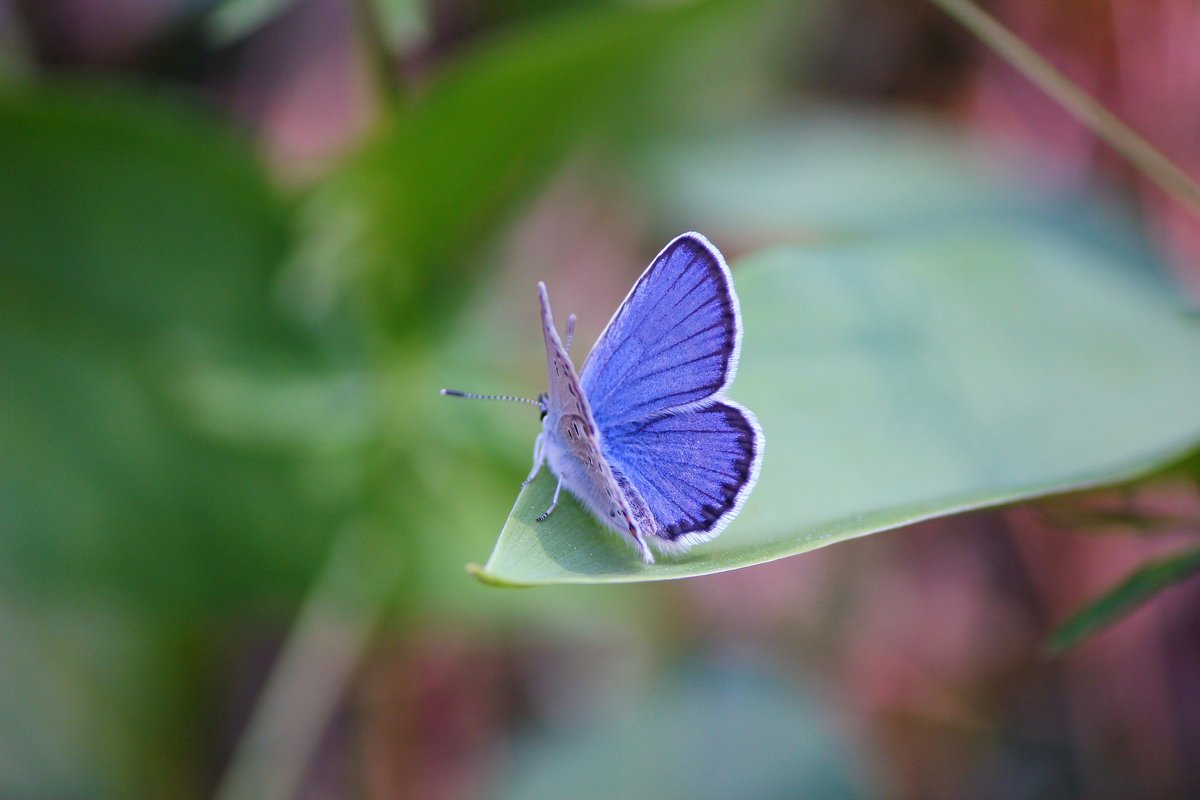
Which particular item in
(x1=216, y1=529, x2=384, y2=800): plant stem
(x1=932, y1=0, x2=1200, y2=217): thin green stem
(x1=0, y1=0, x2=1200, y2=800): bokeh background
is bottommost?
(x1=216, y1=529, x2=384, y2=800): plant stem

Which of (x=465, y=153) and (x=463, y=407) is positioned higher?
(x=465, y=153)

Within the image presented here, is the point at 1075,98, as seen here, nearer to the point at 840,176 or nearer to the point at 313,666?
the point at 840,176

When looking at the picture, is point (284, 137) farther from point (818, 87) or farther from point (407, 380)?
point (818, 87)

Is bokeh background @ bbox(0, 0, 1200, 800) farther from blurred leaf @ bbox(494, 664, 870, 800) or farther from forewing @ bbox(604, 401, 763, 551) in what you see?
forewing @ bbox(604, 401, 763, 551)

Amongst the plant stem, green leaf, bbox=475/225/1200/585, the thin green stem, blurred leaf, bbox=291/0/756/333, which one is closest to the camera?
green leaf, bbox=475/225/1200/585

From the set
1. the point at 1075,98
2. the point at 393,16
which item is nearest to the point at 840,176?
the point at 1075,98

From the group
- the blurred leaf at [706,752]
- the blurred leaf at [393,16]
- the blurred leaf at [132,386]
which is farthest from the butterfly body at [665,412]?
the blurred leaf at [706,752]

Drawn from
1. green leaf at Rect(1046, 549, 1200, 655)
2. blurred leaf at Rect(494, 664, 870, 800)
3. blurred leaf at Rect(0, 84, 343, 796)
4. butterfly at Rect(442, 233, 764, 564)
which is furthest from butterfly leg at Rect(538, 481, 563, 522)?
blurred leaf at Rect(494, 664, 870, 800)
